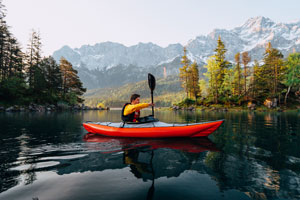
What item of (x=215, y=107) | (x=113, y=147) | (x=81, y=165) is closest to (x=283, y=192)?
(x=81, y=165)

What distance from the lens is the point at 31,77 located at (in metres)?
42.9

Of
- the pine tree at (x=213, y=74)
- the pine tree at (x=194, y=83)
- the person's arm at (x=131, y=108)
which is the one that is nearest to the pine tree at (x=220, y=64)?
the pine tree at (x=213, y=74)

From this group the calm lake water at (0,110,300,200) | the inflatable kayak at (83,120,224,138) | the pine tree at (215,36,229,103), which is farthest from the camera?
the pine tree at (215,36,229,103)

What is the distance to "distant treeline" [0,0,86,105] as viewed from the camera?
36.0m

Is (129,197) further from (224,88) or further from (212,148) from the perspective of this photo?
(224,88)

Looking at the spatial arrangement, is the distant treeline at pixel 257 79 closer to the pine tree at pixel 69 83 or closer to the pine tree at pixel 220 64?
the pine tree at pixel 220 64

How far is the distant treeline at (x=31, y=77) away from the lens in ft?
118

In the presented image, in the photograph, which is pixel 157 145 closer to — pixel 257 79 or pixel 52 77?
pixel 257 79

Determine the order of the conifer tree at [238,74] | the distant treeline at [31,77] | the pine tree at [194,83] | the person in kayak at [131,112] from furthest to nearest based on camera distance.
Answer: the pine tree at [194,83] → the conifer tree at [238,74] → the distant treeline at [31,77] → the person in kayak at [131,112]

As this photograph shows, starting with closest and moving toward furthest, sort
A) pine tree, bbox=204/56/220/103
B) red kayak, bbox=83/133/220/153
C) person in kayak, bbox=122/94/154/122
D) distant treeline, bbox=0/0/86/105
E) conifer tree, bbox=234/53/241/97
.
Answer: red kayak, bbox=83/133/220/153
person in kayak, bbox=122/94/154/122
distant treeline, bbox=0/0/86/105
pine tree, bbox=204/56/220/103
conifer tree, bbox=234/53/241/97

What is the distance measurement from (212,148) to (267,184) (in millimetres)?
3166

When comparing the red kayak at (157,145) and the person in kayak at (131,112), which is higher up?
the person in kayak at (131,112)

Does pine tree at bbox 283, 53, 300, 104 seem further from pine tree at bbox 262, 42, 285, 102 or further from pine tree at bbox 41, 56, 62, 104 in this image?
pine tree at bbox 41, 56, 62, 104

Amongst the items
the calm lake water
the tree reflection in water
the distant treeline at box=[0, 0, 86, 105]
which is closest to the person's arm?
the tree reflection in water
